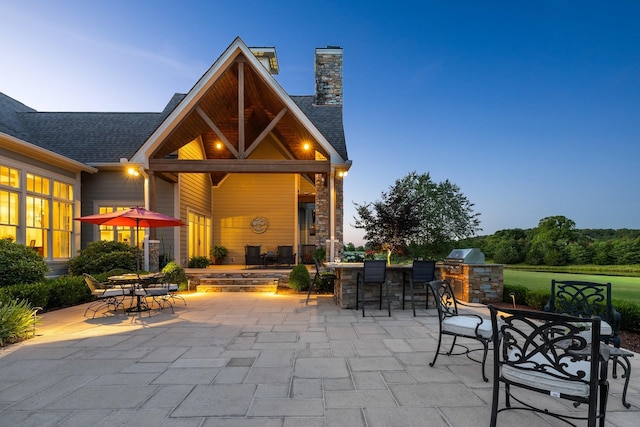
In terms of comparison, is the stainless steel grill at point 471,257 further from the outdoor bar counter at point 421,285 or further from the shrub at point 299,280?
the shrub at point 299,280

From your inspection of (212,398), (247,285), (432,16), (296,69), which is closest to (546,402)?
(212,398)

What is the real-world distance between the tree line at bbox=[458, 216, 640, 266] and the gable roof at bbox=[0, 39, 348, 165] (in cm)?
1233

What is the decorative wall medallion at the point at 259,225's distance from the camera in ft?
48.6

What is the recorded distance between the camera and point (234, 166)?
1020cm

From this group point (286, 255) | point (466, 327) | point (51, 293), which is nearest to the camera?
point (466, 327)

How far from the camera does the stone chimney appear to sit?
15.1 meters

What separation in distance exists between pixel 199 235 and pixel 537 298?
11.6 m

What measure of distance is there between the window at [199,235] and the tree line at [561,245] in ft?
49.7

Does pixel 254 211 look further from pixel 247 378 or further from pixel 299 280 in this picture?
pixel 247 378

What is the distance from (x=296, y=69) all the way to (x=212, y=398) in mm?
22087

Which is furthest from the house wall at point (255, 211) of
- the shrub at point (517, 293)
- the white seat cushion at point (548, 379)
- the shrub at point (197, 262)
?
the white seat cushion at point (548, 379)

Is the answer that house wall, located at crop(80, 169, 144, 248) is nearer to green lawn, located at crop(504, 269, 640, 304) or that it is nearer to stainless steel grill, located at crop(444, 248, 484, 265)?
stainless steel grill, located at crop(444, 248, 484, 265)

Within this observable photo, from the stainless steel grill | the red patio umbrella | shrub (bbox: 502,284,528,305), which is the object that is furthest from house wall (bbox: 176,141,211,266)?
shrub (bbox: 502,284,528,305)

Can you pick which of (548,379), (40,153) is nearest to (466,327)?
→ (548,379)
